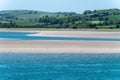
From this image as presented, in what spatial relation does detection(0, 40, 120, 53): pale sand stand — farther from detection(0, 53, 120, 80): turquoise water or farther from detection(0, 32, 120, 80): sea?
detection(0, 53, 120, 80): turquoise water

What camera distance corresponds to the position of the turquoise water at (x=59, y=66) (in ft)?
119

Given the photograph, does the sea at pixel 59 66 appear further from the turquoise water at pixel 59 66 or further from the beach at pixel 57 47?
the beach at pixel 57 47

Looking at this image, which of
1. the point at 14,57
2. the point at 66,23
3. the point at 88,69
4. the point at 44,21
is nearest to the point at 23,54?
the point at 14,57

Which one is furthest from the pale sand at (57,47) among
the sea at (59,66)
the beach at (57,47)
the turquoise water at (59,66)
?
the turquoise water at (59,66)

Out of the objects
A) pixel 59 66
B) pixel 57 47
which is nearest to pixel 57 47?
pixel 57 47

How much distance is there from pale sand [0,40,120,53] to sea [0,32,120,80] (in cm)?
131

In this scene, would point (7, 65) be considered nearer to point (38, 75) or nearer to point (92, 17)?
point (38, 75)

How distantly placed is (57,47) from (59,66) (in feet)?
37.1

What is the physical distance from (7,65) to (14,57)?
4.90 metres

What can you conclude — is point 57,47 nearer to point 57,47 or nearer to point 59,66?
point 57,47

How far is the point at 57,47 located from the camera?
52125mm

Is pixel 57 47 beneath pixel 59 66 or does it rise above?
beneath

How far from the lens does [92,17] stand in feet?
409

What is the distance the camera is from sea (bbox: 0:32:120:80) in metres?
36.3
